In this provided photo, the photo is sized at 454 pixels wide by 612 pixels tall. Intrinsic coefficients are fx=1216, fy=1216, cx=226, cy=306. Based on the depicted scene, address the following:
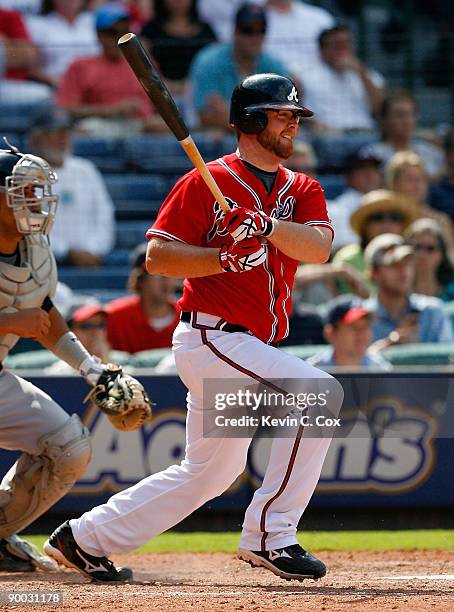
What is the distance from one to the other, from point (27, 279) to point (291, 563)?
5.23 feet

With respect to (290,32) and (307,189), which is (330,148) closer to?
(290,32)

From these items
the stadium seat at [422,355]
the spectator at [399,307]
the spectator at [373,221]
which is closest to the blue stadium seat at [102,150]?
the spectator at [373,221]

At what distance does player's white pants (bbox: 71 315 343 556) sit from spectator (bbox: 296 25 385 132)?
6.29m

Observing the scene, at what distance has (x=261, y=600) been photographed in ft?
14.3

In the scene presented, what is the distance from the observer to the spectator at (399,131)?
1048 centimetres

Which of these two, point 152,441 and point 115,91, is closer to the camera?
point 152,441

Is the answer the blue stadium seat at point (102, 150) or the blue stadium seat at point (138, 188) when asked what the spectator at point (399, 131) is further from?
the blue stadium seat at point (102, 150)

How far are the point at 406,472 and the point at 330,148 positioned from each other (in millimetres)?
4287

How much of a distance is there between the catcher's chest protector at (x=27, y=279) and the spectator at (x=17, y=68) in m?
5.44

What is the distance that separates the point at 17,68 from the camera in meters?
10.6

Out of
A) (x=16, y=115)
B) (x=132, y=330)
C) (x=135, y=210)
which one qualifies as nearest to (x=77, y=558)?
(x=132, y=330)

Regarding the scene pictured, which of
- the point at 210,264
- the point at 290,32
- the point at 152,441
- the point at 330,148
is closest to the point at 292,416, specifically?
the point at 210,264

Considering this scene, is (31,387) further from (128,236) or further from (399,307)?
(128,236)

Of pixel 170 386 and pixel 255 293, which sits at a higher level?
pixel 255 293
